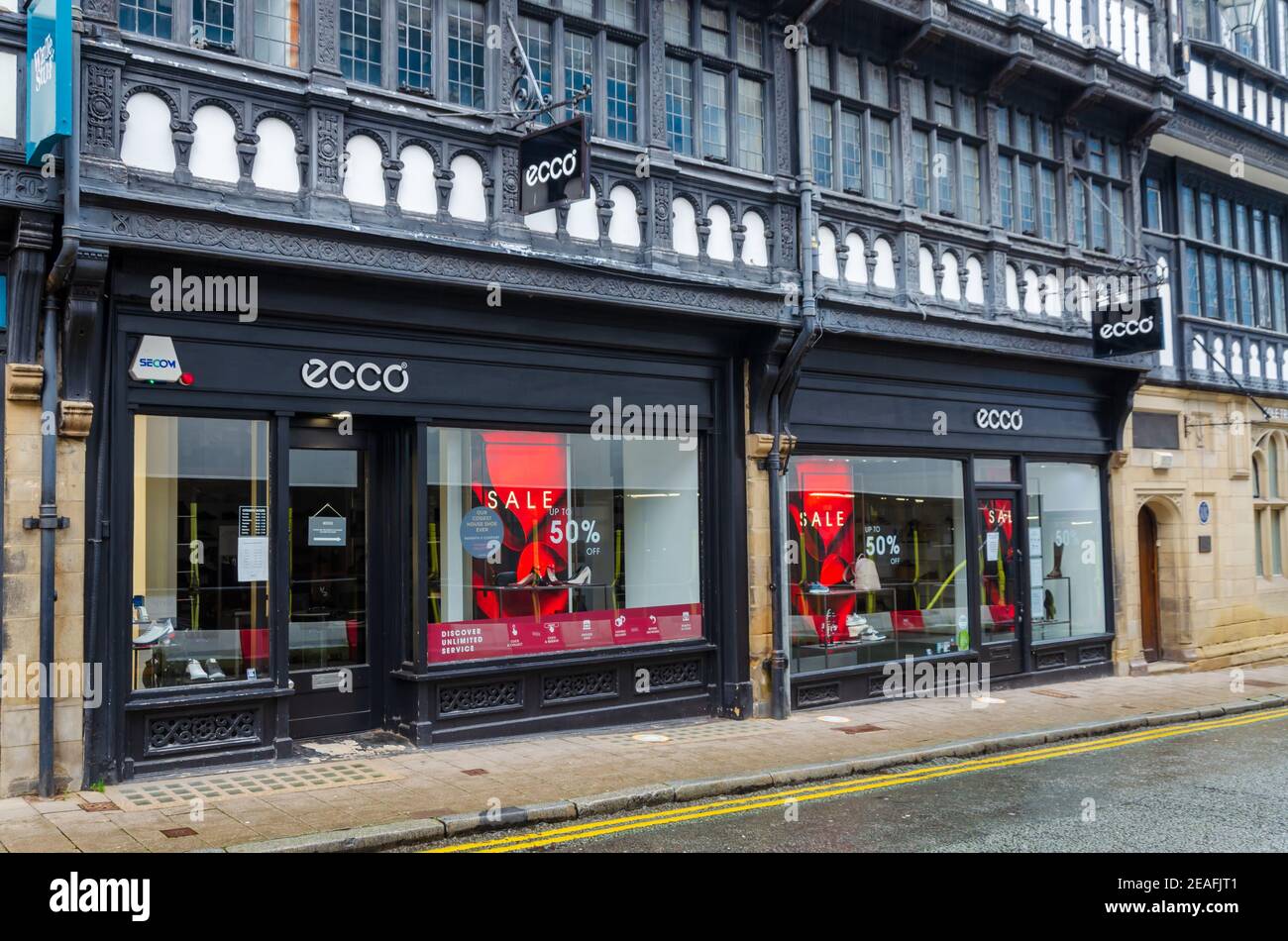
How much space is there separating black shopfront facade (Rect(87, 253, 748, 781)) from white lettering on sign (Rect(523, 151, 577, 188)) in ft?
3.82

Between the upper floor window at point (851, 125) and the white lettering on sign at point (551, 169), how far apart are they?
4.50 meters

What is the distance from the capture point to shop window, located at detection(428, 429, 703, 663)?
11.6 metres

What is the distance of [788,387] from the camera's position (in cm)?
1379

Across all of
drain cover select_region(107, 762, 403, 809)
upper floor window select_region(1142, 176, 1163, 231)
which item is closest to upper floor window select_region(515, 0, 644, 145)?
drain cover select_region(107, 762, 403, 809)

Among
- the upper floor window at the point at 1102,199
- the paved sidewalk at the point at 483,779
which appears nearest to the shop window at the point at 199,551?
the paved sidewalk at the point at 483,779

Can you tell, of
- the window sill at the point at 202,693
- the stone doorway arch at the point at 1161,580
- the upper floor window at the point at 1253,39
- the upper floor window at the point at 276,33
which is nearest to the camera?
the window sill at the point at 202,693

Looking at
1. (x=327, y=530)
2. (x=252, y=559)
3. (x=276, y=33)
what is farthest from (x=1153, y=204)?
(x=252, y=559)

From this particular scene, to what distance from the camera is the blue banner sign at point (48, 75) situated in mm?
8391

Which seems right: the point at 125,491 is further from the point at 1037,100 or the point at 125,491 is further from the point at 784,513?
the point at 1037,100

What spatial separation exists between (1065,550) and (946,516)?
284 centimetres

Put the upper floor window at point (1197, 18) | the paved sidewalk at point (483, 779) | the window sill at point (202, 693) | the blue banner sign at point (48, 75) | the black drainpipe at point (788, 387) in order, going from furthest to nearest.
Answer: the upper floor window at point (1197, 18), the black drainpipe at point (788, 387), the window sill at point (202, 693), the blue banner sign at point (48, 75), the paved sidewalk at point (483, 779)

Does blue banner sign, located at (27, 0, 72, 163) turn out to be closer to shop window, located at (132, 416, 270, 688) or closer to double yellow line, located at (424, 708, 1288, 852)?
shop window, located at (132, 416, 270, 688)

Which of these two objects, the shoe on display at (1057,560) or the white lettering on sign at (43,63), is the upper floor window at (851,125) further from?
the white lettering on sign at (43,63)
